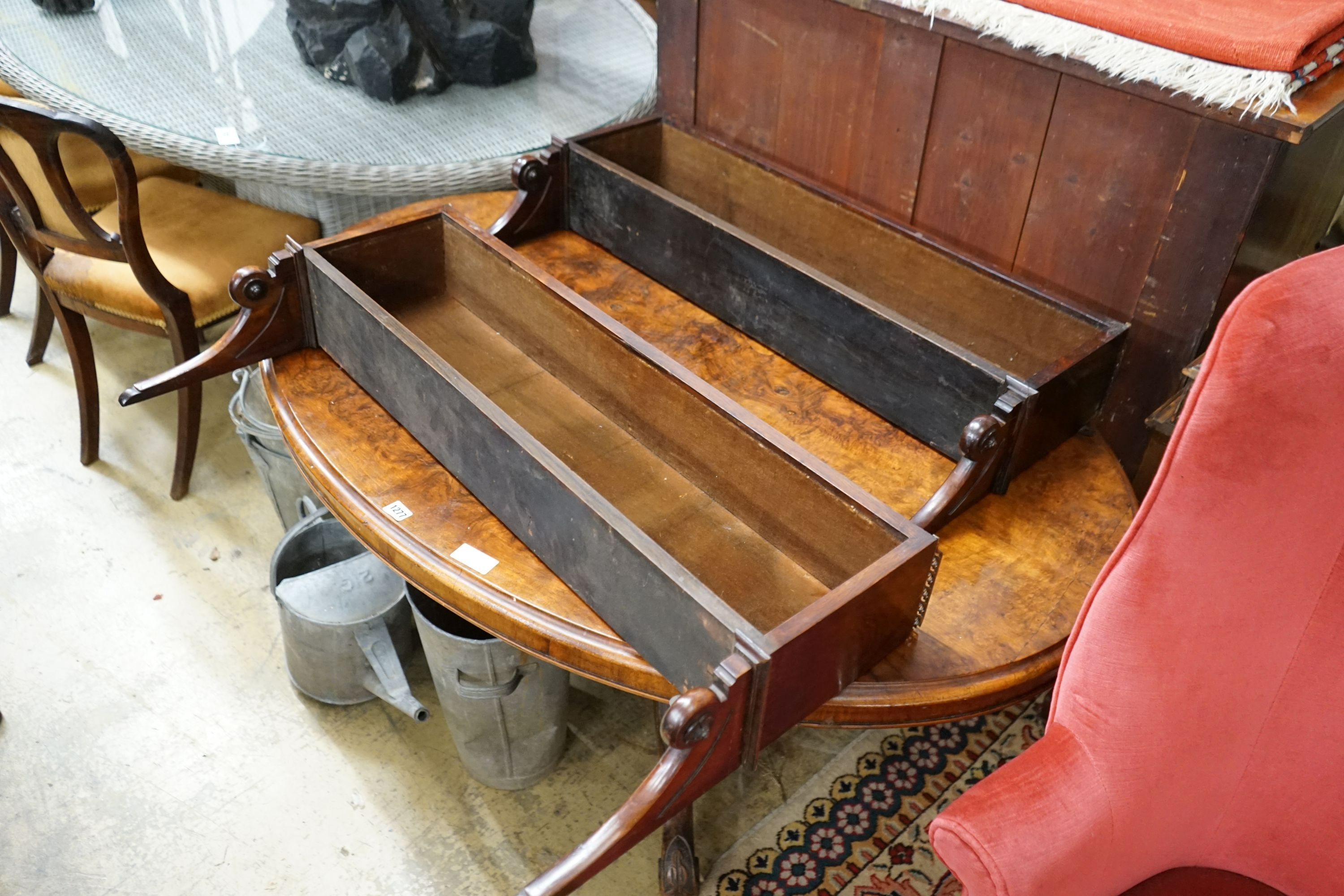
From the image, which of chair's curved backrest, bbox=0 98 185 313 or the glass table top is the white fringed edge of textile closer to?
the glass table top

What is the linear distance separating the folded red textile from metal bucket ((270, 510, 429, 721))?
1.39m

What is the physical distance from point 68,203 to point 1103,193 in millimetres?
1862

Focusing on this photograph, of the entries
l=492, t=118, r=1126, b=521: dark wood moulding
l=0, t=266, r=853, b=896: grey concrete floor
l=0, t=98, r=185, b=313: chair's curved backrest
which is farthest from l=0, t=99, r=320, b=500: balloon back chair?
l=492, t=118, r=1126, b=521: dark wood moulding

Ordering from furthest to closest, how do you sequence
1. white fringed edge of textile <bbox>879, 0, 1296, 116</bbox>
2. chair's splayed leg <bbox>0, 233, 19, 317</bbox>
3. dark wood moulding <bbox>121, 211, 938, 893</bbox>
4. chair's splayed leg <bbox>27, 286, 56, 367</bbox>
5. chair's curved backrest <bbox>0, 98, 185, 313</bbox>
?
chair's splayed leg <bbox>0, 233, 19, 317</bbox> → chair's splayed leg <bbox>27, 286, 56, 367</bbox> → chair's curved backrest <bbox>0, 98, 185, 313</bbox> → white fringed edge of textile <bbox>879, 0, 1296, 116</bbox> → dark wood moulding <bbox>121, 211, 938, 893</bbox>

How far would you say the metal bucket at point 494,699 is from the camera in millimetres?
1592

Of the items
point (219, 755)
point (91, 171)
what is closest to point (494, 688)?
point (219, 755)

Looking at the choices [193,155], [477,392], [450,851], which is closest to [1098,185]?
[477,392]

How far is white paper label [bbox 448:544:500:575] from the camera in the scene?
1.25 metres

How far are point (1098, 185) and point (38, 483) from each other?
236 cm

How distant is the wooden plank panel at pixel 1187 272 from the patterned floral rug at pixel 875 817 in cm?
58

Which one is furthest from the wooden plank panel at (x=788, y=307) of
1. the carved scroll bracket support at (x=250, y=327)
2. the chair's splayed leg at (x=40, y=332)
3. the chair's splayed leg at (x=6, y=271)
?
the chair's splayed leg at (x=6, y=271)

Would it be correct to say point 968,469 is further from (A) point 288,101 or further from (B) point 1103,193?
(A) point 288,101

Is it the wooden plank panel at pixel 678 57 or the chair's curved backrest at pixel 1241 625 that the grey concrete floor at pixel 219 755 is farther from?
the wooden plank panel at pixel 678 57

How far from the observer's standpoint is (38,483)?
7.86 feet
